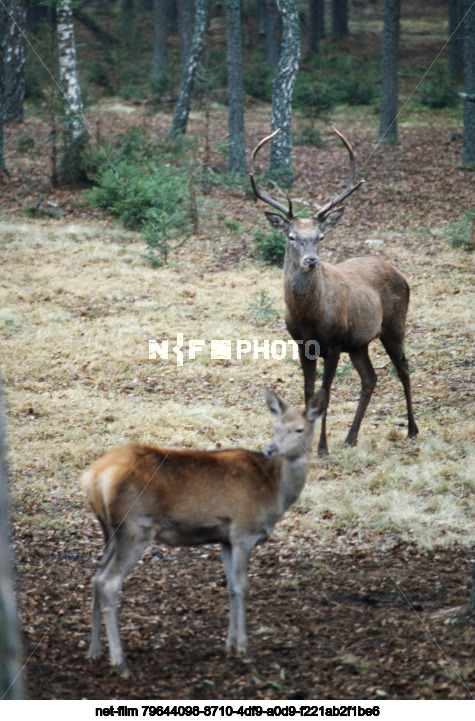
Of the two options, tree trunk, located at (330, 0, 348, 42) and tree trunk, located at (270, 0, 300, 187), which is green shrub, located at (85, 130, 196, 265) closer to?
tree trunk, located at (270, 0, 300, 187)

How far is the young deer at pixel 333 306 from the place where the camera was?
7.71 meters

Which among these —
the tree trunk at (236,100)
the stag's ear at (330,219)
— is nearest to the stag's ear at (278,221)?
the stag's ear at (330,219)

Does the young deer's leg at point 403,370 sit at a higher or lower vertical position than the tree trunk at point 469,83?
lower

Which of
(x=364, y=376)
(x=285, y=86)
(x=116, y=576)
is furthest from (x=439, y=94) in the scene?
(x=116, y=576)

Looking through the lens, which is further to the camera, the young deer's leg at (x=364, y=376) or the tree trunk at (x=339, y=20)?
the tree trunk at (x=339, y=20)

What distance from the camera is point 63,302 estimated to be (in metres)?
12.2

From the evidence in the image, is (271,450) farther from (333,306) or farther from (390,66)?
(390,66)

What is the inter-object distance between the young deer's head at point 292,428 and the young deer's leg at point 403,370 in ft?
11.2

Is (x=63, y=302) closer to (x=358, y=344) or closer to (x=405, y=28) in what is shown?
(x=358, y=344)

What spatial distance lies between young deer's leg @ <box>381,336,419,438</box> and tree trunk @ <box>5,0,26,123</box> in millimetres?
16828

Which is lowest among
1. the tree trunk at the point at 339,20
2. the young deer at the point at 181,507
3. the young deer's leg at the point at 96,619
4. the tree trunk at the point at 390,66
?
the young deer's leg at the point at 96,619

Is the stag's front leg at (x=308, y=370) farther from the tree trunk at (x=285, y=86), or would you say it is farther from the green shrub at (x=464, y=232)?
the tree trunk at (x=285, y=86)

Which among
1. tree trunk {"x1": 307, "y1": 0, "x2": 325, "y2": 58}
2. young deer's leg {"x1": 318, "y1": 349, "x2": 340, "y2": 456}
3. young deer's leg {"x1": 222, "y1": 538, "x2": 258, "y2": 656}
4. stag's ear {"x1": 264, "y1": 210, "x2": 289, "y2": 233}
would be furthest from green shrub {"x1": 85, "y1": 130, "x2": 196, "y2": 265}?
tree trunk {"x1": 307, "y1": 0, "x2": 325, "y2": 58}

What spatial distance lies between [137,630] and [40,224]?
40.4 ft
